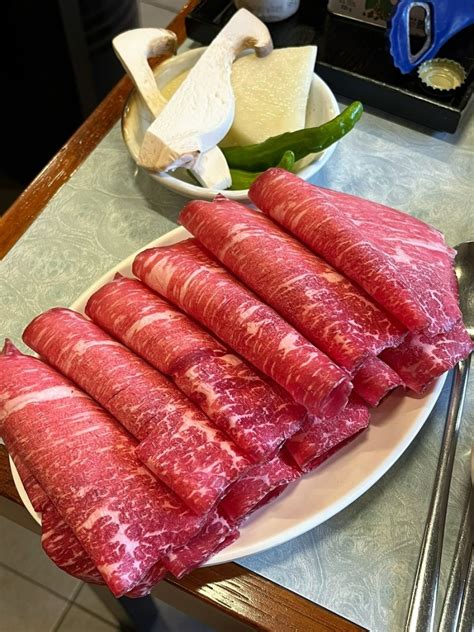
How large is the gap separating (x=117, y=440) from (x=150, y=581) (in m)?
0.16

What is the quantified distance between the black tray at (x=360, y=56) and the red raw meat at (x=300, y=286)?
0.55 metres

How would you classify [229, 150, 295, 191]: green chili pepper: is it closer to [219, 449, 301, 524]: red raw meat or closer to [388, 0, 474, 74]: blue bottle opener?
[388, 0, 474, 74]: blue bottle opener

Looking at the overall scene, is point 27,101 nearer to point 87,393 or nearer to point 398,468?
point 87,393

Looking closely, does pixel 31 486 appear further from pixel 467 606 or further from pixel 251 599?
pixel 467 606

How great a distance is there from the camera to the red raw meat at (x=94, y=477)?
68 centimetres

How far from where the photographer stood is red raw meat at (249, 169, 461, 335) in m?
0.78

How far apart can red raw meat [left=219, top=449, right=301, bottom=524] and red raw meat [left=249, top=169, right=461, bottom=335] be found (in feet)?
0.76

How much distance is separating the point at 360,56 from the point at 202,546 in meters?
1.06

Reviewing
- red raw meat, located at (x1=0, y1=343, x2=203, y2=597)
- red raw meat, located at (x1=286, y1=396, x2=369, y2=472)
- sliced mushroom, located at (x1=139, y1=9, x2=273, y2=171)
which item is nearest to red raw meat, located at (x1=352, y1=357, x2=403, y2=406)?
red raw meat, located at (x1=286, y1=396, x2=369, y2=472)

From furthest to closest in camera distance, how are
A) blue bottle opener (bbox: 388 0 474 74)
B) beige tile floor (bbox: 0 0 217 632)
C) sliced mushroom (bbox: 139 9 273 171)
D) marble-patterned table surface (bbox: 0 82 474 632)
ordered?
beige tile floor (bbox: 0 0 217 632), blue bottle opener (bbox: 388 0 474 74), sliced mushroom (bbox: 139 9 273 171), marble-patterned table surface (bbox: 0 82 474 632)

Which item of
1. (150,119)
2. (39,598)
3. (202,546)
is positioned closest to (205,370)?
(202,546)

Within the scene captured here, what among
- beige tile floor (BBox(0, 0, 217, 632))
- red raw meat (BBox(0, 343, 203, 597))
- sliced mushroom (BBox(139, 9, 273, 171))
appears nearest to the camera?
red raw meat (BBox(0, 343, 203, 597))

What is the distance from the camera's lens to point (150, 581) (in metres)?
0.72

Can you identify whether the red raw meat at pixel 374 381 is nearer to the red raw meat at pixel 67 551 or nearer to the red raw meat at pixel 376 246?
the red raw meat at pixel 376 246
